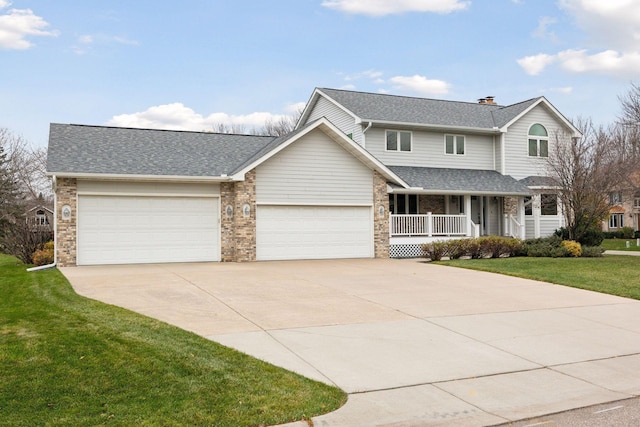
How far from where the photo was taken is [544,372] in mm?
7023

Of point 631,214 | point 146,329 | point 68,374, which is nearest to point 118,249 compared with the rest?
point 146,329

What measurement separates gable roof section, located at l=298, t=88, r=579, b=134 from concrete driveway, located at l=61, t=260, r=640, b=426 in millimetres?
11975

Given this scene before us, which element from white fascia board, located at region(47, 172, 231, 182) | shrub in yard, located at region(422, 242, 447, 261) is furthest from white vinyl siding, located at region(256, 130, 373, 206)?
shrub in yard, located at region(422, 242, 447, 261)

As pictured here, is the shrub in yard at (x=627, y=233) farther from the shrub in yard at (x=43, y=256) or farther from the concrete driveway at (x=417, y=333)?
the shrub in yard at (x=43, y=256)

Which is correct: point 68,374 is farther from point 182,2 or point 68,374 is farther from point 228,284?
point 182,2

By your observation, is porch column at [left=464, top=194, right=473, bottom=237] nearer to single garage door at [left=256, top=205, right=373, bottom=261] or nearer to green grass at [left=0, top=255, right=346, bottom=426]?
single garage door at [left=256, top=205, right=373, bottom=261]

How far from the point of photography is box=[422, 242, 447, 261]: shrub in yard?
21391mm

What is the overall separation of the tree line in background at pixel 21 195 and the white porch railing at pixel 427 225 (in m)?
13.6

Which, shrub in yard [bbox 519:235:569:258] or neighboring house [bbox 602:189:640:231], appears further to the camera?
neighboring house [bbox 602:189:640:231]

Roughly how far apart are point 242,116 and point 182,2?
46.1m

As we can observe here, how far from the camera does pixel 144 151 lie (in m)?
20.8

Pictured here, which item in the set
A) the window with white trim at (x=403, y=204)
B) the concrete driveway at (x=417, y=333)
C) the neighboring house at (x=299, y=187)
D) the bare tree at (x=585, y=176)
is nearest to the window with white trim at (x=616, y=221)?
the neighboring house at (x=299, y=187)

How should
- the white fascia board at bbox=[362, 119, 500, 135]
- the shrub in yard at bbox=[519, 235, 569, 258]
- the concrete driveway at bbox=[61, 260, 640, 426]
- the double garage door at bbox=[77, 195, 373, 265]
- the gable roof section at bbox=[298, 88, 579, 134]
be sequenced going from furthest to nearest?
the gable roof section at bbox=[298, 88, 579, 134], the white fascia board at bbox=[362, 119, 500, 135], the shrub in yard at bbox=[519, 235, 569, 258], the double garage door at bbox=[77, 195, 373, 265], the concrete driveway at bbox=[61, 260, 640, 426]

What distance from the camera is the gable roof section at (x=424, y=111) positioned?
2642 centimetres
